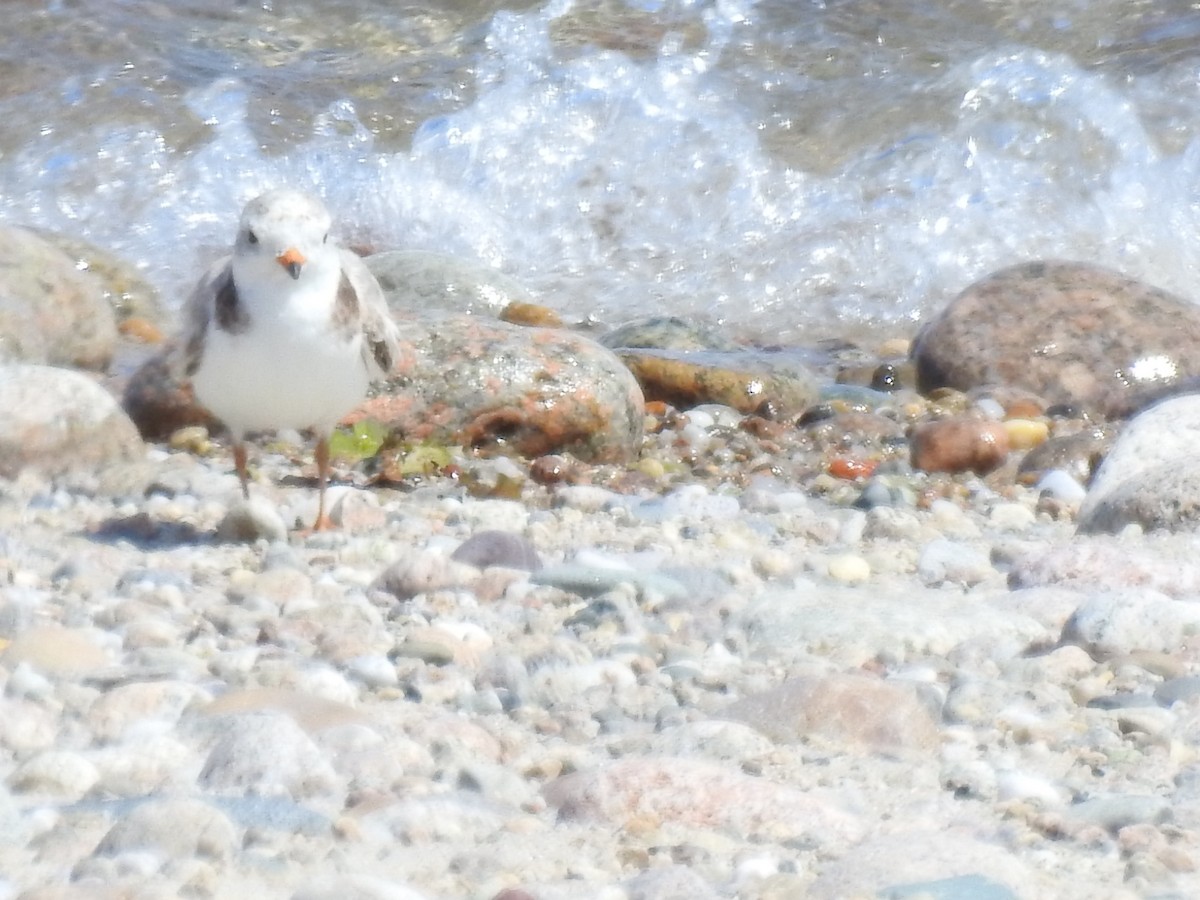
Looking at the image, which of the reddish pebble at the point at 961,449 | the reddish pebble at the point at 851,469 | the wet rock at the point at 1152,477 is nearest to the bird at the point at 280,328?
the reddish pebble at the point at 851,469

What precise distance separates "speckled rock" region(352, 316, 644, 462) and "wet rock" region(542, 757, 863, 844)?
365 centimetres

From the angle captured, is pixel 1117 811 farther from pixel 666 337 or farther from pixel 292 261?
pixel 666 337

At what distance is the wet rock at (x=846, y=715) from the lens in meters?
3.23

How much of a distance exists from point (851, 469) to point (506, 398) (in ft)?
4.20

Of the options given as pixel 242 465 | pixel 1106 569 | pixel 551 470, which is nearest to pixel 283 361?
pixel 242 465

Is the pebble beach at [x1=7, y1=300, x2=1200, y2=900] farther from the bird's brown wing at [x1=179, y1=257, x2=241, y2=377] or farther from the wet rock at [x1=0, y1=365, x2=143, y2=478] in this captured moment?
Result: the bird's brown wing at [x1=179, y1=257, x2=241, y2=377]

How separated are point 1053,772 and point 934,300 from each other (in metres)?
7.14

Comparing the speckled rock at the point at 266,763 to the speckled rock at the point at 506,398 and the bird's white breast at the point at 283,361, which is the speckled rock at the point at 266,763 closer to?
the bird's white breast at the point at 283,361

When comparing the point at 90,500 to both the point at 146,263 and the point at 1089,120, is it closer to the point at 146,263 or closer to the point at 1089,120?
the point at 146,263

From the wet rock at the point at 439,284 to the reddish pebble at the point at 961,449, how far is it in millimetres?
2518

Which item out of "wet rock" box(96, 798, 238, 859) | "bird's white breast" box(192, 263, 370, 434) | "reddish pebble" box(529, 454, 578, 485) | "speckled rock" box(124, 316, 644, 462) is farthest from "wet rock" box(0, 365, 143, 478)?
"wet rock" box(96, 798, 238, 859)

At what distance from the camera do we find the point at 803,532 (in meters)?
5.31

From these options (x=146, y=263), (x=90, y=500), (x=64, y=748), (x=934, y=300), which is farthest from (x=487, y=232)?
(x=64, y=748)

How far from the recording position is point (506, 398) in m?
6.52
